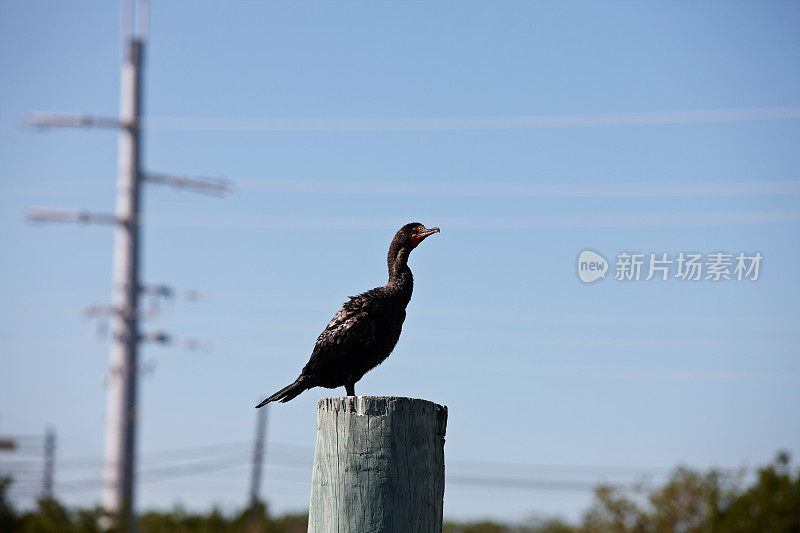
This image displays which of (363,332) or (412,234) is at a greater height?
(412,234)

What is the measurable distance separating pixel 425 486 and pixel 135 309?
78.4ft

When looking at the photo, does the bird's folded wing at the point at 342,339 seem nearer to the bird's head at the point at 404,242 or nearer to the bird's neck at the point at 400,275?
the bird's neck at the point at 400,275

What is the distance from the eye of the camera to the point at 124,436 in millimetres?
26953

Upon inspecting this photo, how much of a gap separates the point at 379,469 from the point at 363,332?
230cm

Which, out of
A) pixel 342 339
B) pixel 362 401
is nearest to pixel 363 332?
pixel 342 339

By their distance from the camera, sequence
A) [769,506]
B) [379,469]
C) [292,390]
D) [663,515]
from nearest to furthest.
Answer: [379,469]
[292,390]
[769,506]
[663,515]

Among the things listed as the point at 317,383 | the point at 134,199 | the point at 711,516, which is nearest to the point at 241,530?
the point at 134,199

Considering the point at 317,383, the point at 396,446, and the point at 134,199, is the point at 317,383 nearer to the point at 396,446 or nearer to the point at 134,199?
the point at 396,446

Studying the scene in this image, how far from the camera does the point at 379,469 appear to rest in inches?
167

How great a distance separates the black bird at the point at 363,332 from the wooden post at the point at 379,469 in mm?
2025

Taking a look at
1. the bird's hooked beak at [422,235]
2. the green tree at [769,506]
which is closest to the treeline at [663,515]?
the green tree at [769,506]

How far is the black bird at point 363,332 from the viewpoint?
256 inches

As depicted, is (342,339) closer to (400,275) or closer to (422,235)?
(400,275)

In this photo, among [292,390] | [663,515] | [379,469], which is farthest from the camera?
[663,515]
